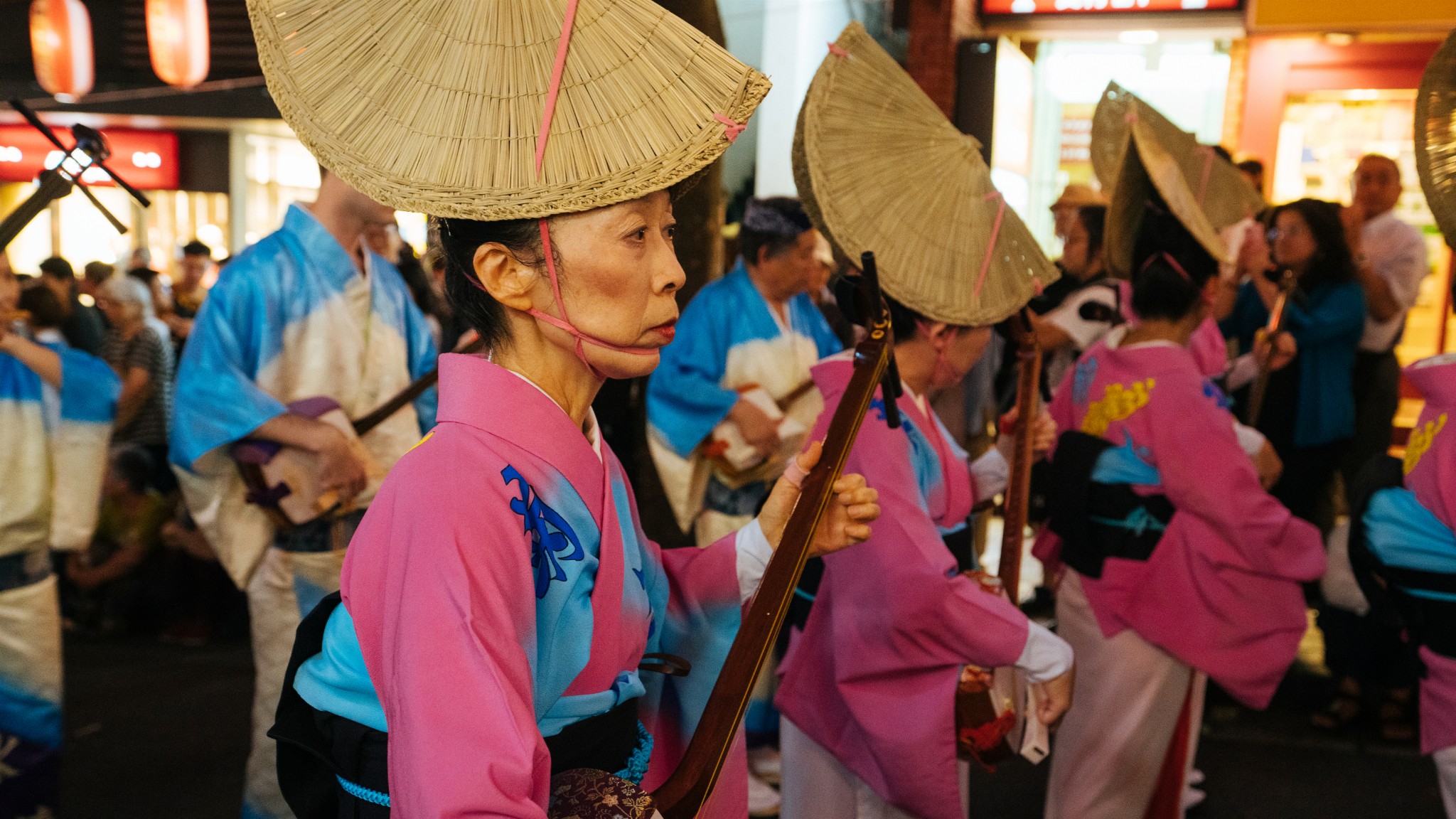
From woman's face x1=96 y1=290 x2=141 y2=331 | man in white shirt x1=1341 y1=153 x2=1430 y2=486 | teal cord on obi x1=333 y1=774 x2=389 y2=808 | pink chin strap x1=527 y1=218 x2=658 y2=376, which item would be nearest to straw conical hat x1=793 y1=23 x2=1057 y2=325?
pink chin strap x1=527 y1=218 x2=658 y2=376

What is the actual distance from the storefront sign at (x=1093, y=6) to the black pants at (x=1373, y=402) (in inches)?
120

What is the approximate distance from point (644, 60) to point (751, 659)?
0.75 metres

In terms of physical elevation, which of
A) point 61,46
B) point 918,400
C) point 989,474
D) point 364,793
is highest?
point 61,46

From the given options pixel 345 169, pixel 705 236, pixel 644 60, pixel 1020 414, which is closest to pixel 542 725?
pixel 345 169

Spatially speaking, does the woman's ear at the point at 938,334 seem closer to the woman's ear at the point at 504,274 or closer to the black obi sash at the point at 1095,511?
the black obi sash at the point at 1095,511

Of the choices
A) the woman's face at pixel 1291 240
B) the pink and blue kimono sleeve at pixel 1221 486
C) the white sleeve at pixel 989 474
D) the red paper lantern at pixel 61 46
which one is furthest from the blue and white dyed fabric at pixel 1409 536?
the red paper lantern at pixel 61 46

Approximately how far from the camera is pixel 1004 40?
7.80 meters

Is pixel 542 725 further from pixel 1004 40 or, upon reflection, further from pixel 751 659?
pixel 1004 40

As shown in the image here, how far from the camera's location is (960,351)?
2.45 metres

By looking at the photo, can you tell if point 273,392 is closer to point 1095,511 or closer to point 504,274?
point 504,274

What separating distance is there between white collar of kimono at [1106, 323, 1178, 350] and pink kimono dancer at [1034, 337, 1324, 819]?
11 mm

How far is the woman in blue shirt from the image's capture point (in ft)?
16.9

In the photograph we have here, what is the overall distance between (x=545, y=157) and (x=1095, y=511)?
7.64ft

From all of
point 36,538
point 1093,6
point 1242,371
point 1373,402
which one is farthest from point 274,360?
point 1093,6
